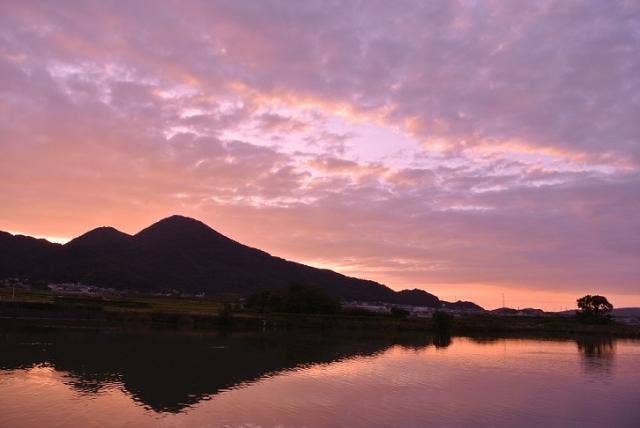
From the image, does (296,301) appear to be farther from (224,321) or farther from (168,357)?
(168,357)

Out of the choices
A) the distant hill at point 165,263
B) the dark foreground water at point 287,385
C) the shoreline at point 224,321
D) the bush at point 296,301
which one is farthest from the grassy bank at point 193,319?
the distant hill at point 165,263

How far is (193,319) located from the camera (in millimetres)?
52469

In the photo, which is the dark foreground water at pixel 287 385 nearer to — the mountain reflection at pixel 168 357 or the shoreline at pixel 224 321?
the mountain reflection at pixel 168 357

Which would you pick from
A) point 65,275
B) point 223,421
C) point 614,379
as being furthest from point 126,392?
point 65,275

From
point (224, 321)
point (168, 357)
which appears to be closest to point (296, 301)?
point (224, 321)

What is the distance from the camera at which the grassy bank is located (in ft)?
163

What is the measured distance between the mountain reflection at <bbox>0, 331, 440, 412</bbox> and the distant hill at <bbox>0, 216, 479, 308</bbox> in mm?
65967

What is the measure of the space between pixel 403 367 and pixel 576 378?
10.0 meters

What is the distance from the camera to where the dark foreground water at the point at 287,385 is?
18.8 metres

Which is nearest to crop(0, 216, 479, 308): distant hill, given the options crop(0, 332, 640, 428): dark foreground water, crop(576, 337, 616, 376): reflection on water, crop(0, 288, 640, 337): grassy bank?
crop(0, 288, 640, 337): grassy bank

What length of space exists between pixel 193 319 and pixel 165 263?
8198 cm

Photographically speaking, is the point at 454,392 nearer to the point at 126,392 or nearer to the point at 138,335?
the point at 126,392

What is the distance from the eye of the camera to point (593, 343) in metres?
59.0

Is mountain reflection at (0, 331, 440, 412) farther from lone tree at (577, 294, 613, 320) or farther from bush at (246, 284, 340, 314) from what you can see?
lone tree at (577, 294, 613, 320)
